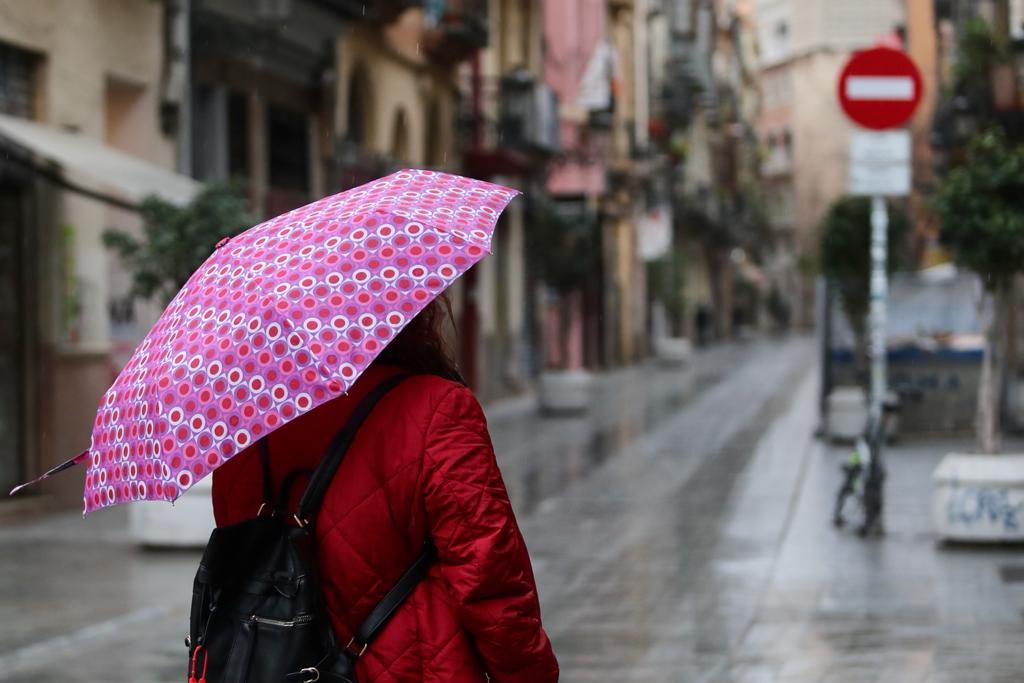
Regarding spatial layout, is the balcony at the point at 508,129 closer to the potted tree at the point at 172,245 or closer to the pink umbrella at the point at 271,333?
the potted tree at the point at 172,245

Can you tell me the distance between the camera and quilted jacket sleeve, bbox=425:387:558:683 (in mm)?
3061

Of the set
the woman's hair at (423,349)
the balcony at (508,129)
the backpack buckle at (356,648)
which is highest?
the balcony at (508,129)

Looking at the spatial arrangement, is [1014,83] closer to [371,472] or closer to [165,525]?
[165,525]

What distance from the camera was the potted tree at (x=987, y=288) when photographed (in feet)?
36.6

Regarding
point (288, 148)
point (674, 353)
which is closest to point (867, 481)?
point (288, 148)

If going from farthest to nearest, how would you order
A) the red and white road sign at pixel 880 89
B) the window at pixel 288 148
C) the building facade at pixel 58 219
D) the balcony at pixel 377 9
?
the balcony at pixel 377 9
the window at pixel 288 148
the building facade at pixel 58 219
the red and white road sign at pixel 880 89

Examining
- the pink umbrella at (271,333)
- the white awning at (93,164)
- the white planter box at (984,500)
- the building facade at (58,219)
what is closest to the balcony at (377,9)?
the building facade at (58,219)

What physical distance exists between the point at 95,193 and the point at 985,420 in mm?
7336

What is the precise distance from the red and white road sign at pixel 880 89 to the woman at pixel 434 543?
10.1 metres

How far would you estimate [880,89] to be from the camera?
1291 centimetres

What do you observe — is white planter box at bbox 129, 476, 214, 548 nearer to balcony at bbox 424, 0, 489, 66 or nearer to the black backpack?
the black backpack

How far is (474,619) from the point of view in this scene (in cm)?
309

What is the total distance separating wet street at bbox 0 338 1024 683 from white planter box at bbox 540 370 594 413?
7.33m

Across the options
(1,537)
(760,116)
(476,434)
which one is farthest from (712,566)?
(760,116)
